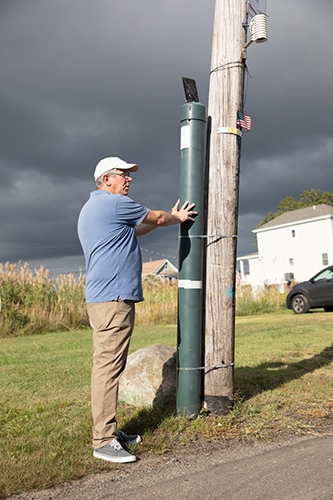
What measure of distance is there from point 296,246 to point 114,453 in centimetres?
4031

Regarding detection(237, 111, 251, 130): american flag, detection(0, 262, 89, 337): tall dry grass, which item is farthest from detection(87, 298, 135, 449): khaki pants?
detection(0, 262, 89, 337): tall dry grass

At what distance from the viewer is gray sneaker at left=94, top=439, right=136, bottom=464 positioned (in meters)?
3.00

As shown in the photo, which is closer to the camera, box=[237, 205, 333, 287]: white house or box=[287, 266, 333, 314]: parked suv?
box=[287, 266, 333, 314]: parked suv

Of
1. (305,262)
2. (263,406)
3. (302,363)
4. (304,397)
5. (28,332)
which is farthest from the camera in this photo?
(305,262)

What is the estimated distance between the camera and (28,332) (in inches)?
518

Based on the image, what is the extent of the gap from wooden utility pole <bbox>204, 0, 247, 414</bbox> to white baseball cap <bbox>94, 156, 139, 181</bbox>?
2.93ft

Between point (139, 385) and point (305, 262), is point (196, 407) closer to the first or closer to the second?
point (139, 385)

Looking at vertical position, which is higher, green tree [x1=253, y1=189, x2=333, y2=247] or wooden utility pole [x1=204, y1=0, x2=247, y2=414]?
green tree [x1=253, y1=189, x2=333, y2=247]

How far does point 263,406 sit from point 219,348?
0.74 meters

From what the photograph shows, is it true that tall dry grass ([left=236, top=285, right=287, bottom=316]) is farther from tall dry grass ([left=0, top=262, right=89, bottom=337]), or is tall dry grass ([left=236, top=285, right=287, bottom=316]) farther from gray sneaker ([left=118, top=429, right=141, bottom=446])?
gray sneaker ([left=118, top=429, right=141, bottom=446])

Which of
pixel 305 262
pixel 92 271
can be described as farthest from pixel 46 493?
pixel 305 262

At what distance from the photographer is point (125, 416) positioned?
397cm

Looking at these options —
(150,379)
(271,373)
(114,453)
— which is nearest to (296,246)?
(271,373)

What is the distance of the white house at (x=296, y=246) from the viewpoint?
3838 cm
